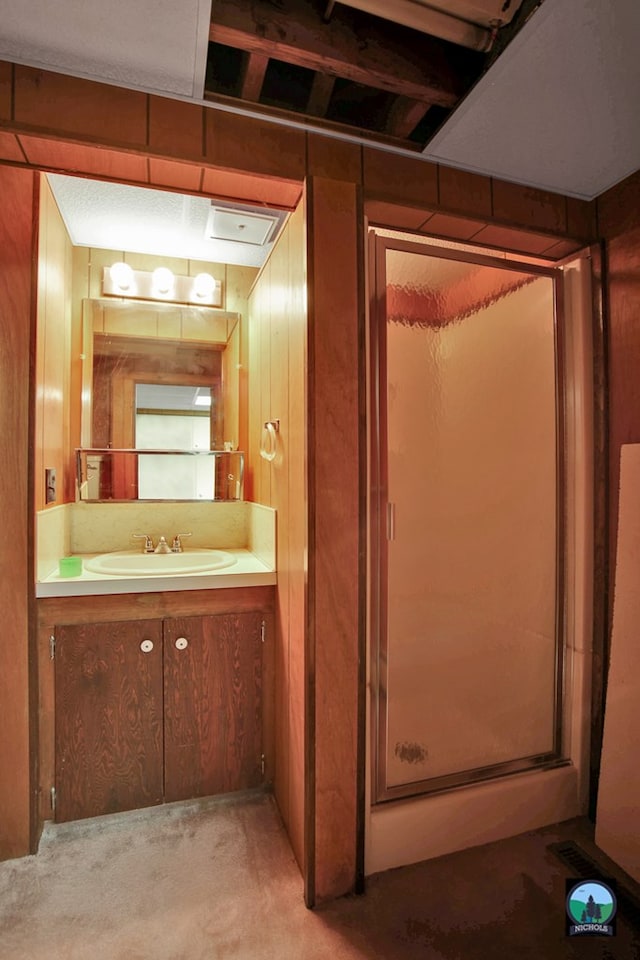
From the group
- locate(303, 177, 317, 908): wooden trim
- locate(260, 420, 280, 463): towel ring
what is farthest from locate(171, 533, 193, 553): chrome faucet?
locate(303, 177, 317, 908): wooden trim

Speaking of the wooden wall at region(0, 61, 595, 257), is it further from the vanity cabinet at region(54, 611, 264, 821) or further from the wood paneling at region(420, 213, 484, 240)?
the vanity cabinet at region(54, 611, 264, 821)

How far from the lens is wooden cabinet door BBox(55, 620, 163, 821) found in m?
1.70

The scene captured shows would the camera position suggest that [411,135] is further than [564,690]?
No

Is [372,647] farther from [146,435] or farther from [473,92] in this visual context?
[473,92]

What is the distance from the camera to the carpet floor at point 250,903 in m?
1.30

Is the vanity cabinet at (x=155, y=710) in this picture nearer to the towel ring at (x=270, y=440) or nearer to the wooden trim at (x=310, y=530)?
the wooden trim at (x=310, y=530)

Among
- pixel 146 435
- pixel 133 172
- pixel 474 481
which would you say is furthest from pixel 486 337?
pixel 146 435

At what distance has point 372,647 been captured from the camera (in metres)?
1.57

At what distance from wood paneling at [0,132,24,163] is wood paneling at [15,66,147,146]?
6cm

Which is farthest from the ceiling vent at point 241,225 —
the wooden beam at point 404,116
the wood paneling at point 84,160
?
the wooden beam at point 404,116

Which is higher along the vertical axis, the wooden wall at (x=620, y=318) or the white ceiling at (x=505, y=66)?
the white ceiling at (x=505, y=66)

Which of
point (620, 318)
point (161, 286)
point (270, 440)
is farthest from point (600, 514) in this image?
point (161, 286)

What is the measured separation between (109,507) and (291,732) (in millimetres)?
1331

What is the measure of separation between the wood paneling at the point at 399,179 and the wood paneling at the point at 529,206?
27 cm
